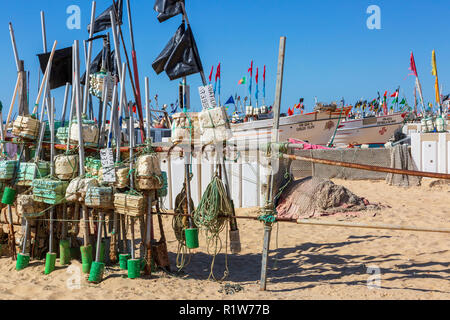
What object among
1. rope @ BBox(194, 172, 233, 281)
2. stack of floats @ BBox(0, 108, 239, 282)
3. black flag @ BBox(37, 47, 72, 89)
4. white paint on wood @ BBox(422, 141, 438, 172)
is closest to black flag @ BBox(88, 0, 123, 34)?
black flag @ BBox(37, 47, 72, 89)

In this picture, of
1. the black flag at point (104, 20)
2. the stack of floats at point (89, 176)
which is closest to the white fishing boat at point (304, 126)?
the black flag at point (104, 20)

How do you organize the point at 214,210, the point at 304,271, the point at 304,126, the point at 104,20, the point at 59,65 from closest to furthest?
the point at 214,210
the point at 304,271
the point at 104,20
the point at 59,65
the point at 304,126

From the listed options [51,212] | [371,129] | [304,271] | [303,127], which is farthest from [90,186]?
[371,129]

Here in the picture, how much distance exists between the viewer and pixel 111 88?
6.26 m

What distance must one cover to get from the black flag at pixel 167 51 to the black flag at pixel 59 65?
181 cm

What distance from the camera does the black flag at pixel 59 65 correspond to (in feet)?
22.6

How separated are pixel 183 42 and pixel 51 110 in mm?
2306

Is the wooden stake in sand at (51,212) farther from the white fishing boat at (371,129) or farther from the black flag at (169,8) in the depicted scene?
the white fishing boat at (371,129)

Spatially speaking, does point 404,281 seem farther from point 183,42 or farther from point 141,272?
point 183,42

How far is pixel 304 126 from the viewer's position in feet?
76.1

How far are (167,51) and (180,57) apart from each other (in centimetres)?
21

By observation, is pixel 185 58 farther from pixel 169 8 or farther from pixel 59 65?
pixel 59 65

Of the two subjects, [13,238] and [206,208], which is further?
[13,238]

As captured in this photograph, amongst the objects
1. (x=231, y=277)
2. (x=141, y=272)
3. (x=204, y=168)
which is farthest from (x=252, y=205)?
(x=141, y=272)
